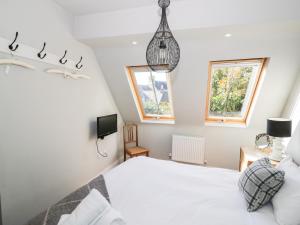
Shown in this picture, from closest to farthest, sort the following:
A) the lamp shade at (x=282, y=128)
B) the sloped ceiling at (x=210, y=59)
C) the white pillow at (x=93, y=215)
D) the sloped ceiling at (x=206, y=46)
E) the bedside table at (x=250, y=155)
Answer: the white pillow at (x=93, y=215)
the sloped ceiling at (x=206, y=46)
the sloped ceiling at (x=210, y=59)
the lamp shade at (x=282, y=128)
the bedside table at (x=250, y=155)

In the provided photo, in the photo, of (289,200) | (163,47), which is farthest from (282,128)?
(163,47)

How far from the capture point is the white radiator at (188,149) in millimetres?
3461

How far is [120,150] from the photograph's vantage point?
157 inches

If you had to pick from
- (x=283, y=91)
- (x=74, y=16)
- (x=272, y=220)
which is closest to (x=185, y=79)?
(x=283, y=91)

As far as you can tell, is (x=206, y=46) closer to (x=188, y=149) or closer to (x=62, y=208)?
(x=188, y=149)

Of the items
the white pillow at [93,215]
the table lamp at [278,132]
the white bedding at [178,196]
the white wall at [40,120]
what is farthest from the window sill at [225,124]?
the white pillow at [93,215]

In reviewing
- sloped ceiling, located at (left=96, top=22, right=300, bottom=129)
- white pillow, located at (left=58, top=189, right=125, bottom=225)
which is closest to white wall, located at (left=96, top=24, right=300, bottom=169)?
sloped ceiling, located at (left=96, top=22, right=300, bottom=129)

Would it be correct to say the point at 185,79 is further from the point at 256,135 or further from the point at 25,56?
the point at 25,56

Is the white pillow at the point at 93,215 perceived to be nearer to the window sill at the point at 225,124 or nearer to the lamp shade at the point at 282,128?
the lamp shade at the point at 282,128

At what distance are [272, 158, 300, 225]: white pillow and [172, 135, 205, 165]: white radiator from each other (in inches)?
80.2

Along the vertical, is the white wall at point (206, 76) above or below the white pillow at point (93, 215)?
above

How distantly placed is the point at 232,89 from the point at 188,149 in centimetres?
139

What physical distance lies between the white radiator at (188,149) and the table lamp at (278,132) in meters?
1.24

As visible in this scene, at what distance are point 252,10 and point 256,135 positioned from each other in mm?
2155
